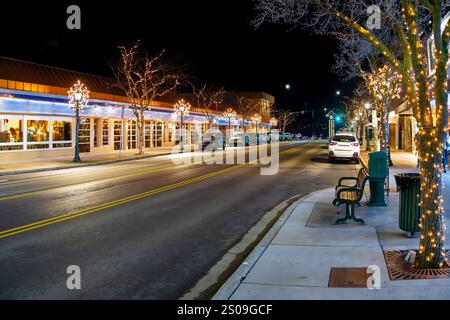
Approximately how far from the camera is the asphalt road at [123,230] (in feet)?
21.7

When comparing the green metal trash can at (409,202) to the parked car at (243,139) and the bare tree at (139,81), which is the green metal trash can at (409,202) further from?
the parked car at (243,139)

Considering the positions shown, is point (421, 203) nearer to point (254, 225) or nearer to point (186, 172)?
point (254, 225)

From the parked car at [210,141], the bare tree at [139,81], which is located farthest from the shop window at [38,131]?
the parked car at [210,141]

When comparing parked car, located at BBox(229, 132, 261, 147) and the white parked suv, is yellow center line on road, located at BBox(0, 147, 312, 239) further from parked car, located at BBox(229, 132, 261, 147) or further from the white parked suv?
parked car, located at BBox(229, 132, 261, 147)

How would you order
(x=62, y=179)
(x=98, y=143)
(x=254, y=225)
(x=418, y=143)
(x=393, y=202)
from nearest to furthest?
1. (x=418, y=143)
2. (x=254, y=225)
3. (x=393, y=202)
4. (x=62, y=179)
5. (x=98, y=143)

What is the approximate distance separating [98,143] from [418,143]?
35.6m

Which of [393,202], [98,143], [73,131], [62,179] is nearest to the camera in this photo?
[393,202]

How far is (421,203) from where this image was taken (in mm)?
6926

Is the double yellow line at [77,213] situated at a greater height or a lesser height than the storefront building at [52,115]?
lesser

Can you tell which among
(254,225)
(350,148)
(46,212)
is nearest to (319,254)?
(254,225)

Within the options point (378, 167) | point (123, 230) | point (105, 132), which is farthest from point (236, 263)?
point (105, 132)

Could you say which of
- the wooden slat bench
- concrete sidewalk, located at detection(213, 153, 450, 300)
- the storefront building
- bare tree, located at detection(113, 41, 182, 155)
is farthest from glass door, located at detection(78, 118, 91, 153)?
the wooden slat bench

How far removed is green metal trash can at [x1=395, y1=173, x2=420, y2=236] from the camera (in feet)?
27.1
